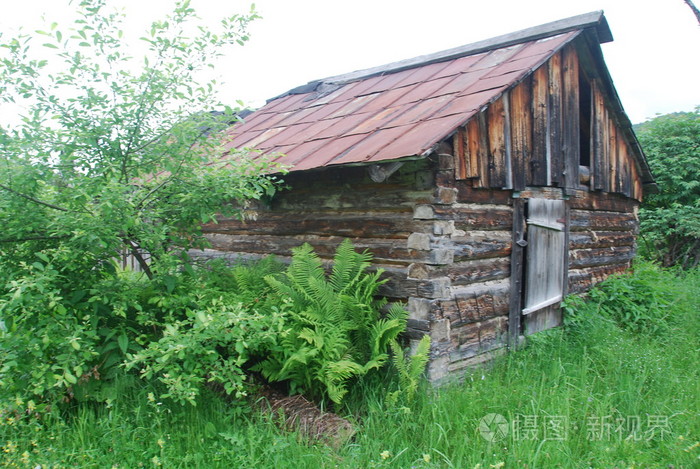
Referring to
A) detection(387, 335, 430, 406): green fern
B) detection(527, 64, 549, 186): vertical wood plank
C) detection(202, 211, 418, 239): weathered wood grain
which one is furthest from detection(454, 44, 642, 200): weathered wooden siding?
detection(387, 335, 430, 406): green fern

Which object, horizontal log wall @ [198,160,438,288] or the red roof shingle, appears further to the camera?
horizontal log wall @ [198,160,438,288]

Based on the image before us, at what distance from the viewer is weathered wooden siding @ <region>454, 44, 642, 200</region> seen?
5500 mm

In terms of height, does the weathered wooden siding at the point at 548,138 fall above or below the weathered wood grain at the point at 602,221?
above

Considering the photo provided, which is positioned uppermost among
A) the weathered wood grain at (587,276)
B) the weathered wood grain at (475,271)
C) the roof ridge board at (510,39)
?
the roof ridge board at (510,39)

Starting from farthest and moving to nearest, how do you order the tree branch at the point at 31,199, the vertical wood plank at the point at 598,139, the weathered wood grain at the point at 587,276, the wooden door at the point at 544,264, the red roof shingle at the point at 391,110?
the vertical wood plank at the point at 598,139, the weathered wood grain at the point at 587,276, the wooden door at the point at 544,264, the red roof shingle at the point at 391,110, the tree branch at the point at 31,199

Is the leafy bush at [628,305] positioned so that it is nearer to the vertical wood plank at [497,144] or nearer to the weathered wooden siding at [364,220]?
the vertical wood plank at [497,144]

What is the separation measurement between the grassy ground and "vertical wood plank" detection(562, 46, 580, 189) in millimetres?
2784

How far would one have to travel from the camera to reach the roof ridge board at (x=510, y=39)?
21.6ft

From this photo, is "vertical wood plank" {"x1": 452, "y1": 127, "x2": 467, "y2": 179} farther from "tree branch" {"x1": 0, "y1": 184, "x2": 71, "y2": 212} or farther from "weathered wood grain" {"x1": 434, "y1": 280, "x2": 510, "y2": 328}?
"tree branch" {"x1": 0, "y1": 184, "x2": 71, "y2": 212}

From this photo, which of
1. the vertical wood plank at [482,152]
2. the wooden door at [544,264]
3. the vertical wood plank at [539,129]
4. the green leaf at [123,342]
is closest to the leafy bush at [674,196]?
the wooden door at [544,264]

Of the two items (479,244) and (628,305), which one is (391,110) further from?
(628,305)

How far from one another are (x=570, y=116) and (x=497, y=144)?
208cm

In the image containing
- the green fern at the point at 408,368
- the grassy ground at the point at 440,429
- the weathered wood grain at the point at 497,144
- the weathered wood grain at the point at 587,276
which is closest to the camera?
the grassy ground at the point at 440,429

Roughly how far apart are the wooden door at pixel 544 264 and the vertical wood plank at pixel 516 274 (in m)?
0.12
